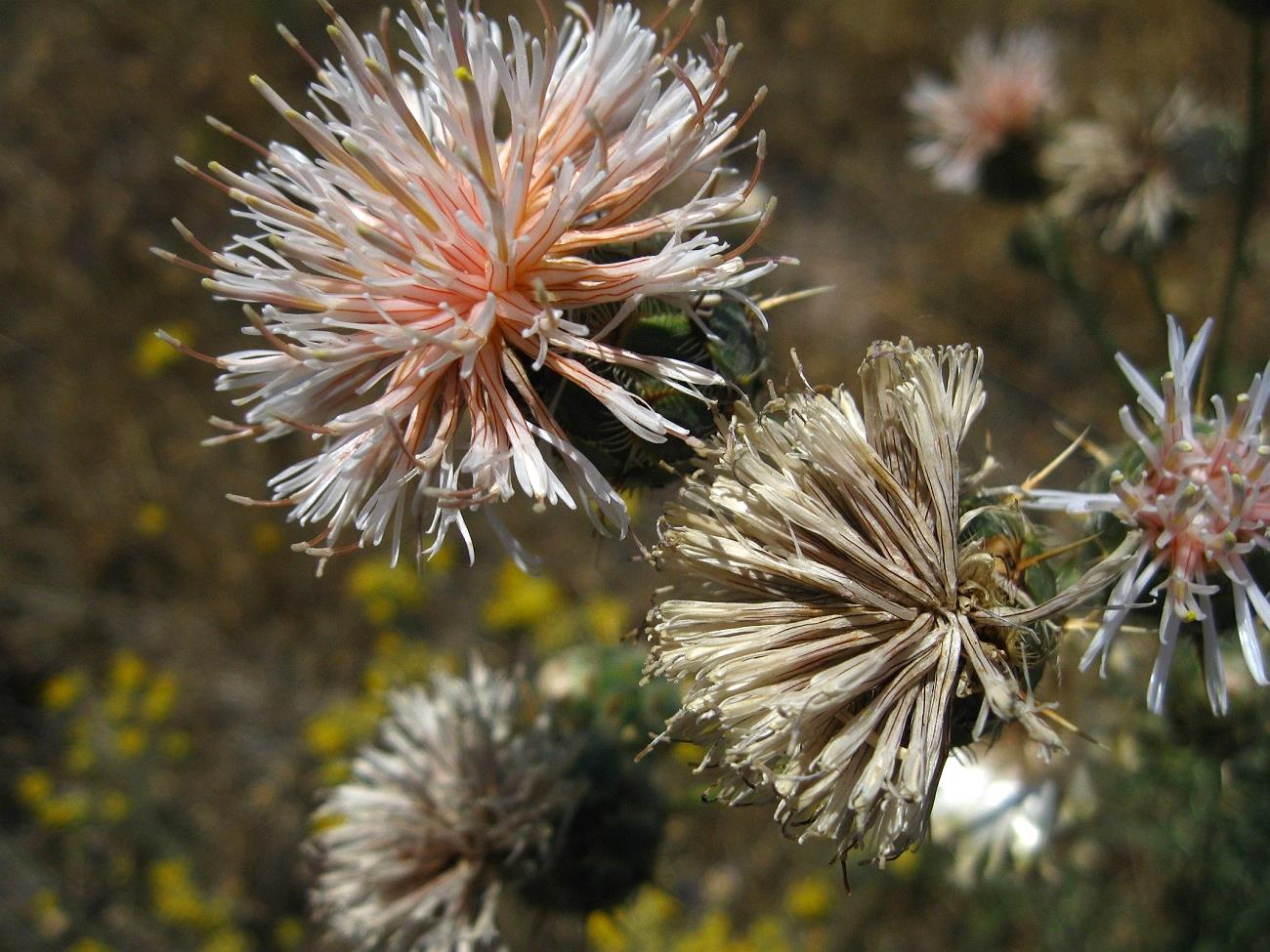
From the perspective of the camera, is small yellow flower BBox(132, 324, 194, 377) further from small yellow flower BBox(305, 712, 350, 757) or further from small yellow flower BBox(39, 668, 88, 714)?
small yellow flower BBox(305, 712, 350, 757)

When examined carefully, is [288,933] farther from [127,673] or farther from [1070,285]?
[1070,285]

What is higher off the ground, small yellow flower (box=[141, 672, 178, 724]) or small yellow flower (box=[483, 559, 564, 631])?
small yellow flower (box=[483, 559, 564, 631])

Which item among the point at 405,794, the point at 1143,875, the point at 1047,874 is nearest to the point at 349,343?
the point at 405,794

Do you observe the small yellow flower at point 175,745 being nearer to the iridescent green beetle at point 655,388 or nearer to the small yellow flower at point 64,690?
the small yellow flower at point 64,690

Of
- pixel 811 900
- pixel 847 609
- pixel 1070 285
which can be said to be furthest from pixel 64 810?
pixel 1070 285

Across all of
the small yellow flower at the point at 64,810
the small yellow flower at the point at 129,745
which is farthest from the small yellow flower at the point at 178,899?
the small yellow flower at the point at 129,745

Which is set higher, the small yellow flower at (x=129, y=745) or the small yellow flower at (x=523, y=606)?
the small yellow flower at (x=523, y=606)

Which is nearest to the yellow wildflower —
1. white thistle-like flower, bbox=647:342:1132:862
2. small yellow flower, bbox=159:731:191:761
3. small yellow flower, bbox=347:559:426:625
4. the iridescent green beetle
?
small yellow flower, bbox=159:731:191:761
